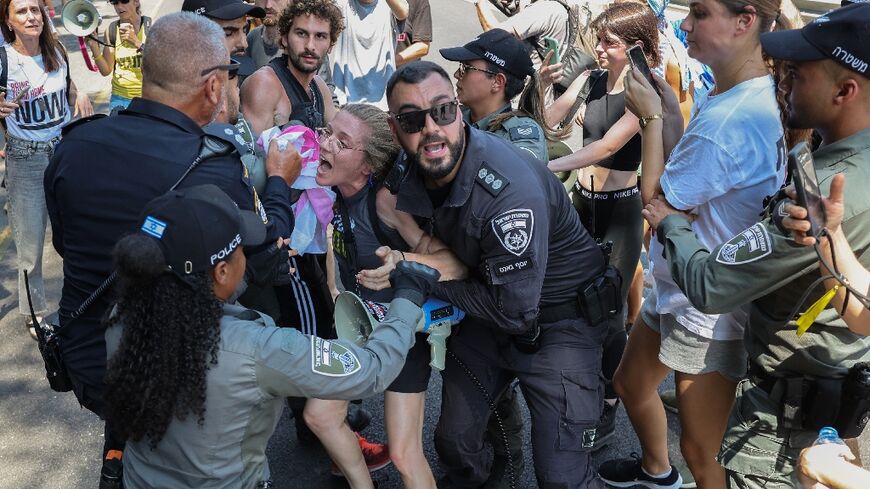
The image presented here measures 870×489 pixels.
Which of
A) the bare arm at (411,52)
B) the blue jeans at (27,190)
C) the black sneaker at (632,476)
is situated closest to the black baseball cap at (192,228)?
the black sneaker at (632,476)

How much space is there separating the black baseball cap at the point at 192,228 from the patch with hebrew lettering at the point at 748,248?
137 cm

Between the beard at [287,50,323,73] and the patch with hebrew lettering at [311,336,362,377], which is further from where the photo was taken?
the beard at [287,50,323,73]

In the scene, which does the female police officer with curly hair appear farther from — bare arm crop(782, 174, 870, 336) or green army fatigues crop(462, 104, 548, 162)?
green army fatigues crop(462, 104, 548, 162)

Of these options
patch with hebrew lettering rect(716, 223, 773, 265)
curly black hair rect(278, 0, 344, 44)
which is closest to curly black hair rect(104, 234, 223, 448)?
patch with hebrew lettering rect(716, 223, 773, 265)

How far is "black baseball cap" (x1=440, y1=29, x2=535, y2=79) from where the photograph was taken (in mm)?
4145

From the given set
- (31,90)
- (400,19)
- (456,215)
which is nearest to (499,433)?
(456,215)

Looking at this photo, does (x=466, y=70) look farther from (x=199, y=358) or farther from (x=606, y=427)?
(x=199, y=358)

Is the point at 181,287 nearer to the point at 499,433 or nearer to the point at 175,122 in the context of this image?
the point at 175,122

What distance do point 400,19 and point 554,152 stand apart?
3.07 metres

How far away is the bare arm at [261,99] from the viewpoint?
4594mm

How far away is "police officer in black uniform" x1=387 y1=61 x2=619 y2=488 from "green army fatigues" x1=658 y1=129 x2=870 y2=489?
0.52m

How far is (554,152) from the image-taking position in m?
4.96

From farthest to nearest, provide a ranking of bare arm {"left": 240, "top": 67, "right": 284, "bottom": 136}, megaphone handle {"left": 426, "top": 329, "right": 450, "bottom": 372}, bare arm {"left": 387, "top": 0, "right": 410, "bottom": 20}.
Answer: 1. bare arm {"left": 387, "top": 0, "right": 410, "bottom": 20}
2. bare arm {"left": 240, "top": 67, "right": 284, "bottom": 136}
3. megaphone handle {"left": 426, "top": 329, "right": 450, "bottom": 372}

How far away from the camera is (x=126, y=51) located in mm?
6008
